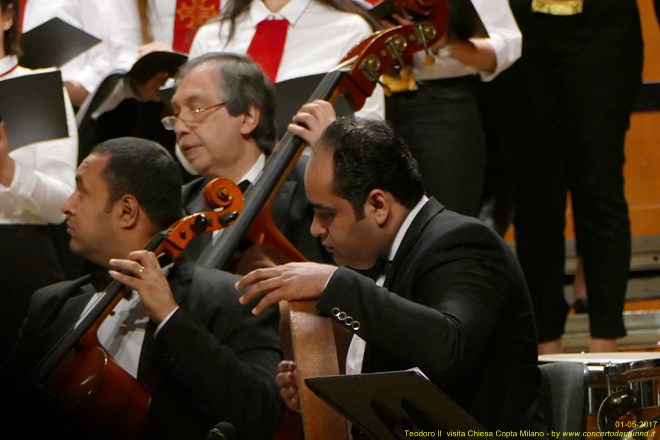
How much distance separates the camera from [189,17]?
3.66m

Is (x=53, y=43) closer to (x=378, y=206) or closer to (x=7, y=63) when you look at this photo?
(x=7, y=63)

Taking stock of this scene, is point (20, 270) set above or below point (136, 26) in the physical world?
below

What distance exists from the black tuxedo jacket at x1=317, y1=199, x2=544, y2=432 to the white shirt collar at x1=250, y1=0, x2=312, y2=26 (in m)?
1.26

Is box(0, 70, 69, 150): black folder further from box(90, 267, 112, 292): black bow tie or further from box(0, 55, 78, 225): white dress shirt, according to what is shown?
box(90, 267, 112, 292): black bow tie

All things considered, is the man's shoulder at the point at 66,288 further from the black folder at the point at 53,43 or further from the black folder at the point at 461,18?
the black folder at the point at 461,18

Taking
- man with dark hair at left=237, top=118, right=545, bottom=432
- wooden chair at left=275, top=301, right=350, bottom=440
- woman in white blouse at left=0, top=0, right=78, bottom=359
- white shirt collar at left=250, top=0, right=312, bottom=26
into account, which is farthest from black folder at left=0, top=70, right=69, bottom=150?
wooden chair at left=275, top=301, right=350, bottom=440

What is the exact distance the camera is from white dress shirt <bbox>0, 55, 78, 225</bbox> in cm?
307

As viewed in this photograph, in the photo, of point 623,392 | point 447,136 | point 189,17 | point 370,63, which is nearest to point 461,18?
point 370,63

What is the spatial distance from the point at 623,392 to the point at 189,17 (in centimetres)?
196

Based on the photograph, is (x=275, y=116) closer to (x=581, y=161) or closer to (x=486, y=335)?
(x=581, y=161)

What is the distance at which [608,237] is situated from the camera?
332cm

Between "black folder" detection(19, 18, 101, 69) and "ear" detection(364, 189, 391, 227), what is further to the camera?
"black folder" detection(19, 18, 101, 69)

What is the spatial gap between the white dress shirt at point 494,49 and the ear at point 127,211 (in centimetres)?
94

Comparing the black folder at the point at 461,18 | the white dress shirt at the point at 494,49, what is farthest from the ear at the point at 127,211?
the white dress shirt at the point at 494,49
